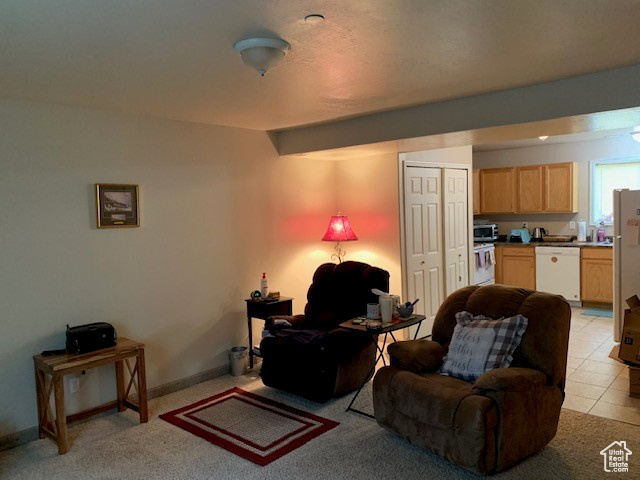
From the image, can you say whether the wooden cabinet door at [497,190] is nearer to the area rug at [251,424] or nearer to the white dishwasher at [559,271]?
the white dishwasher at [559,271]

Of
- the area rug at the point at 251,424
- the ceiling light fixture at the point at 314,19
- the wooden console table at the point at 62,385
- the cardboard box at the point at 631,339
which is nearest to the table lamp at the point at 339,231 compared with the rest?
the area rug at the point at 251,424

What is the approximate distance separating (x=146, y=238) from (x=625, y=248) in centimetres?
441

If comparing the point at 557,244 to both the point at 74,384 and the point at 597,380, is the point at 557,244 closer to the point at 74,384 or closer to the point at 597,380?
the point at 597,380

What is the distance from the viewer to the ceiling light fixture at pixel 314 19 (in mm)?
2004

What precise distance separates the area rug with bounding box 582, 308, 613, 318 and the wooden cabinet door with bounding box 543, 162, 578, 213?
1.43 meters

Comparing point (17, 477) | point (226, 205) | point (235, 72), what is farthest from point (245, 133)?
point (17, 477)

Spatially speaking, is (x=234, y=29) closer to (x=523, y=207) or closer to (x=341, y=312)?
(x=341, y=312)

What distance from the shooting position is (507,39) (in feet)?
7.73

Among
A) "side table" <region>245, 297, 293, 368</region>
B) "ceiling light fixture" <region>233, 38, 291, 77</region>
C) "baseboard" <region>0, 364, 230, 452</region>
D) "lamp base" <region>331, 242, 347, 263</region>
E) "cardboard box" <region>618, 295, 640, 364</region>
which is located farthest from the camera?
"lamp base" <region>331, 242, 347, 263</region>

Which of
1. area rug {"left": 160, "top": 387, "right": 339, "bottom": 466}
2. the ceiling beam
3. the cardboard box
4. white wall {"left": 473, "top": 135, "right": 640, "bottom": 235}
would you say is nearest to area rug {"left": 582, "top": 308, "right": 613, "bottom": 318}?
white wall {"left": 473, "top": 135, "right": 640, "bottom": 235}

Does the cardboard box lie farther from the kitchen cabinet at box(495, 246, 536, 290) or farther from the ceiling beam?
the kitchen cabinet at box(495, 246, 536, 290)

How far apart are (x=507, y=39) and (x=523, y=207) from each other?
5.51m

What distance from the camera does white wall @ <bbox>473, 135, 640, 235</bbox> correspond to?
678 centimetres

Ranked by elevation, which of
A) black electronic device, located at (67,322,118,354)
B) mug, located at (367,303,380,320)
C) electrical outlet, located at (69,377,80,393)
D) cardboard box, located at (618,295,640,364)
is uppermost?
mug, located at (367,303,380,320)
